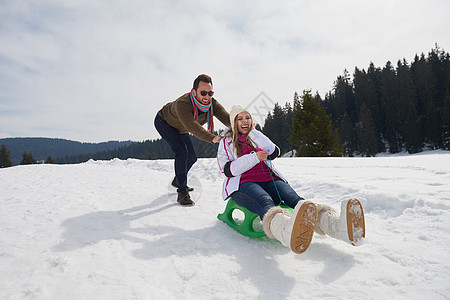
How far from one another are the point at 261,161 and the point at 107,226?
1901 millimetres

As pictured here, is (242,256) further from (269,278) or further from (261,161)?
(261,161)

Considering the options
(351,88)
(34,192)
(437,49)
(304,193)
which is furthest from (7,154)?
(437,49)

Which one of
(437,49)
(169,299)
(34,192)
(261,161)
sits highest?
(437,49)

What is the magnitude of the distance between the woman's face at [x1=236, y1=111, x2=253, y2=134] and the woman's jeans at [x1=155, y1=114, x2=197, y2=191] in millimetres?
1385

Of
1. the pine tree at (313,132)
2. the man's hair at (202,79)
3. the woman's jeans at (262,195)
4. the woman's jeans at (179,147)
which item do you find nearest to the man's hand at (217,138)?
the woman's jeans at (262,195)

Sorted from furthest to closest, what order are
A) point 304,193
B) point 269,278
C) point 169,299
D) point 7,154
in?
1. point 7,154
2. point 304,193
3. point 269,278
4. point 169,299

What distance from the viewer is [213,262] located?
2.03 meters

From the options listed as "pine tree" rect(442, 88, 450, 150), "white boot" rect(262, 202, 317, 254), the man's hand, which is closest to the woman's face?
the man's hand

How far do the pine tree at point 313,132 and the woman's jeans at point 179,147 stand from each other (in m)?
19.2

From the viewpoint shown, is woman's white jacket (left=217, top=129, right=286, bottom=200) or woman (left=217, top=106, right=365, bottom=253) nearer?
woman (left=217, top=106, right=365, bottom=253)

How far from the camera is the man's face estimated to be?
3.54m

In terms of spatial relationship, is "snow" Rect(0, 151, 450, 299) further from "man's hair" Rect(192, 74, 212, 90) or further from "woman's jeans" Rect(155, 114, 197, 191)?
"man's hair" Rect(192, 74, 212, 90)

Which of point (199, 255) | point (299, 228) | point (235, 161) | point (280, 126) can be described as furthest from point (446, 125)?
point (199, 255)

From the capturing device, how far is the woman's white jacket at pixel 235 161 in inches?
107
